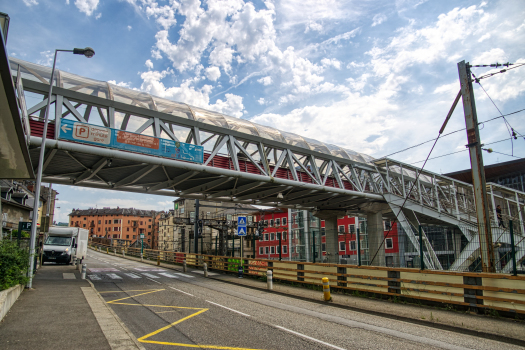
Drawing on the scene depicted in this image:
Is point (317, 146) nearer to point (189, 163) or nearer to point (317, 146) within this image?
point (317, 146)

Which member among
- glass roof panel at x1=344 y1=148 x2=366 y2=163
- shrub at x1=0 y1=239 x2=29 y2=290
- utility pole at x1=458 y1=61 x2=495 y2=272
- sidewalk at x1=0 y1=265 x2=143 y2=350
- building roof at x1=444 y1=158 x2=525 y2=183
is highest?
building roof at x1=444 y1=158 x2=525 y2=183

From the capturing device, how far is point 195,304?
11180mm

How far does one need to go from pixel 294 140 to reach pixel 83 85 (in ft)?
44.6

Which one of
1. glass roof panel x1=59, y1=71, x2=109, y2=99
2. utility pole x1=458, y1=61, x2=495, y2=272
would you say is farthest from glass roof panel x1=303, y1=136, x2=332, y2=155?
glass roof panel x1=59, y1=71, x2=109, y2=99

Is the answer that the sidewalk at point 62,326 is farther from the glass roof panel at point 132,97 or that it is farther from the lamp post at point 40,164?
the glass roof panel at point 132,97

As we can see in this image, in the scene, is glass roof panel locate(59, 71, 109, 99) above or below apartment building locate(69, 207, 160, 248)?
above

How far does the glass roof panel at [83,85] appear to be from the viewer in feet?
53.3

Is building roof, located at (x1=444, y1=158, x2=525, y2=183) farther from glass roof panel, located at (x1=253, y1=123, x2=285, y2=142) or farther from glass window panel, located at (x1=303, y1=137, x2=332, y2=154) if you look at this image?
glass roof panel, located at (x1=253, y1=123, x2=285, y2=142)

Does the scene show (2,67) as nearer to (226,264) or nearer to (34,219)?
(34,219)

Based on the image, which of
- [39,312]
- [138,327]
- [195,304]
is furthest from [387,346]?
[39,312]

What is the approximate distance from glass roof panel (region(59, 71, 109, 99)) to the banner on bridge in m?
1.83

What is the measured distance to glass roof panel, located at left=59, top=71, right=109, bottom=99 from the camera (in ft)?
53.3

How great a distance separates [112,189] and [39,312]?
1349 cm

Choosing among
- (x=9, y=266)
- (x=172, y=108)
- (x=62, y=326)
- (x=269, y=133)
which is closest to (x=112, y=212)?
(x=269, y=133)
